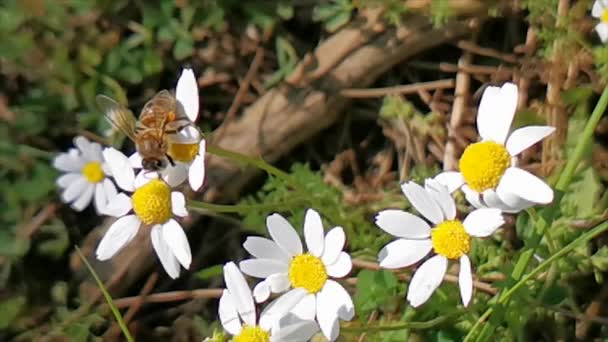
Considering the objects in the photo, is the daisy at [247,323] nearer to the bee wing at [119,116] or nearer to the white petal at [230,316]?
the white petal at [230,316]

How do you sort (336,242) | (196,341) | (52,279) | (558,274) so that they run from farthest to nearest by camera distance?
(52,279), (196,341), (558,274), (336,242)

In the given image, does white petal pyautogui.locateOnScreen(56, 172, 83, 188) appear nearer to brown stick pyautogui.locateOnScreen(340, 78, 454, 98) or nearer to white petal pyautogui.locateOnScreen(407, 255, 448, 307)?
brown stick pyautogui.locateOnScreen(340, 78, 454, 98)

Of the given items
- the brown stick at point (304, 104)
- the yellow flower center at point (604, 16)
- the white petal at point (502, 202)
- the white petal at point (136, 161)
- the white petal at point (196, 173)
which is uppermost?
the yellow flower center at point (604, 16)

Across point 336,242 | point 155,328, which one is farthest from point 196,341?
point 336,242

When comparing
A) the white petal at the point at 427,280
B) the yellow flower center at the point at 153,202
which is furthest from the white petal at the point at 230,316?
the white petal at the point at 427,280

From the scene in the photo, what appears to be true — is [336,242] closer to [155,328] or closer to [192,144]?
[192,144]

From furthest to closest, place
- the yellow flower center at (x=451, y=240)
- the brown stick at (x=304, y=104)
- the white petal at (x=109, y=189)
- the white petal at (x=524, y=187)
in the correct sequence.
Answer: the white petal at (x=109, y=189) → the brown stick at (x=304, y=104) → the yellow flower center at (x=451, y=240) → the white petal at (x=524, y=187)

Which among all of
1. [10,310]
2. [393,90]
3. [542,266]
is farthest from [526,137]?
[10,310]
